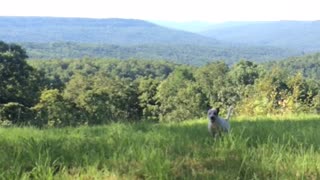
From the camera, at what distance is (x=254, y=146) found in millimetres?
4602

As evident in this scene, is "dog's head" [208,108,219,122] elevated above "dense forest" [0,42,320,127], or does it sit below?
above

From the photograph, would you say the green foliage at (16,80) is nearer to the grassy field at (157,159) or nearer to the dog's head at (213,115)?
the dog's head at (213,115)

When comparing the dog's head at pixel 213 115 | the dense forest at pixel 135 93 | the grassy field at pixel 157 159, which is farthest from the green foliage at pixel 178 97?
the grassy field at pixel 157 159

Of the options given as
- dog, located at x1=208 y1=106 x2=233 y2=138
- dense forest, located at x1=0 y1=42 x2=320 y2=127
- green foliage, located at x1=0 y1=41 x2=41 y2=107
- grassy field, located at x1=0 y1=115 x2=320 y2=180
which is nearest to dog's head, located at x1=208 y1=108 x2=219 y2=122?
dog, located at x1=208 y1=106 x2=233 y2=138

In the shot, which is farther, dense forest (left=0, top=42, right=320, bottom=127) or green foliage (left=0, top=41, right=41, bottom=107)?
green foliage (left=0, top=41, right=41, bottom=107)

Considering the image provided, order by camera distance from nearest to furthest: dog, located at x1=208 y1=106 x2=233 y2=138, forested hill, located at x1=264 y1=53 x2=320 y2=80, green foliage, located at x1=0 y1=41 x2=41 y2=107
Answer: dog, located at x1=208 y1=106 x2=233 y2=138 → green foliage, located at x1=0 y1=41 x2=41 y2=107 → forested hill, located at x1=264 y1=53 x2=320 y2=80

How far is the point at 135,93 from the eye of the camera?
65188mm

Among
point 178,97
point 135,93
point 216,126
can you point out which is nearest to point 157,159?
point 216,126

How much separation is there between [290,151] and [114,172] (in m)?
1.61

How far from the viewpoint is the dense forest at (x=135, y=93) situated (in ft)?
41.3

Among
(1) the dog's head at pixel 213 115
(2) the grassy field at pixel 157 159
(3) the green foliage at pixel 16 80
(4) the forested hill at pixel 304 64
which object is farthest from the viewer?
(4) the forested hill at pixel 304 64

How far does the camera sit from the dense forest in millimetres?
12602

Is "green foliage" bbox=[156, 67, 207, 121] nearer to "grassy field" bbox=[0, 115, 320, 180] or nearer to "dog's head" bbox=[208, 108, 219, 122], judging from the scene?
"dog's head" bbox=[208, 108, 219, 122]

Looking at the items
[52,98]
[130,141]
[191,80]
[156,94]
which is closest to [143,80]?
[156,94]
